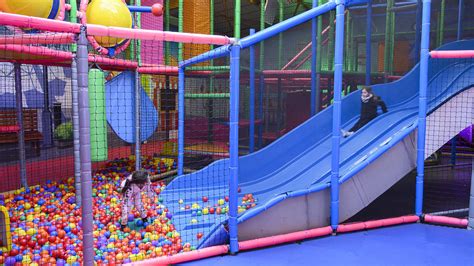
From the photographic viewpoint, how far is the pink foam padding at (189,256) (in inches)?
123

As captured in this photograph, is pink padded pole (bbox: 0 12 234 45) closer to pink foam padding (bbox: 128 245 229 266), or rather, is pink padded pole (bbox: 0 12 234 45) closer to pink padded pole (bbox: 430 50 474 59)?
pink foam padding (bbox: 128 245 229 266)

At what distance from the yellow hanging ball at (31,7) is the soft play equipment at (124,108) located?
6.33ft

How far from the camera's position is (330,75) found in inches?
282

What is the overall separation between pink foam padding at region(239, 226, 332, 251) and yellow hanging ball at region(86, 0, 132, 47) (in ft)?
10.2

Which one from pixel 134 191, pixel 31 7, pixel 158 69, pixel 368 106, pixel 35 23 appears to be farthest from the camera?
pixel 158 69

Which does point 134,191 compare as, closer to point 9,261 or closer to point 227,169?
point 9,261

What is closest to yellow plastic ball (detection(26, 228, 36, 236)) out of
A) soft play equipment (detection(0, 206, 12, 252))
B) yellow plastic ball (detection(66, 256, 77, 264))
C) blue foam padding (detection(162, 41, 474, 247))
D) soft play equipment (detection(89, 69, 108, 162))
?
soft play equipment (detection(0, 206, 12, 252))

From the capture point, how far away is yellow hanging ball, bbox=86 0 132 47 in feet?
16.6

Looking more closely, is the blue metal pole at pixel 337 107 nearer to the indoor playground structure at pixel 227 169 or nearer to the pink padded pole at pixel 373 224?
the indoor playground structure at pixel 227 169

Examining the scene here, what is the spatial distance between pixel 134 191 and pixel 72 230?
2.50ft

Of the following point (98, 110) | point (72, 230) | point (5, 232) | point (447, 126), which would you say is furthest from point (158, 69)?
point (447, 126)

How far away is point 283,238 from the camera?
3660 mm

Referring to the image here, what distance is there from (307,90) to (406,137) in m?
6.01

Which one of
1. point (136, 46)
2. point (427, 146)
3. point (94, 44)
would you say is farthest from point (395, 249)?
point (136, 46)
